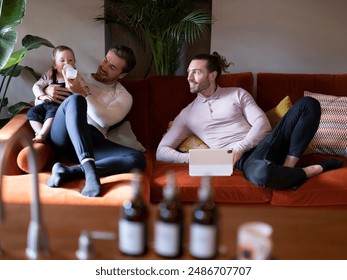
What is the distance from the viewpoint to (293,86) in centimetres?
286

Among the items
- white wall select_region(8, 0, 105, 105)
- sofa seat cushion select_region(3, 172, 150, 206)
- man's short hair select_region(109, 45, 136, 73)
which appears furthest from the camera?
white wall select_region(8, 0, 105, 105)

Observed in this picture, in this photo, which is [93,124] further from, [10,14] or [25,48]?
[10,14]

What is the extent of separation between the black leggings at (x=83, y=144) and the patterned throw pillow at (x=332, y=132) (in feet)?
3.55

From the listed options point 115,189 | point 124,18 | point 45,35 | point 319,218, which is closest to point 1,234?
point 115,189

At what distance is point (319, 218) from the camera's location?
1.42 meters

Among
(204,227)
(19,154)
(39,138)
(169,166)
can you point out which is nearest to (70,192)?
(19,154)

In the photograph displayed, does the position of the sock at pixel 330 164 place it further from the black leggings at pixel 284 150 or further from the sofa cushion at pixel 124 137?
the sofa cushion at pixel 124 137

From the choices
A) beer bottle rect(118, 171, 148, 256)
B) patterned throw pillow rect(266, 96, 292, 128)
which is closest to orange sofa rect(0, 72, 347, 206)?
patterned throw pillow rect(266, 96, 292, 128)

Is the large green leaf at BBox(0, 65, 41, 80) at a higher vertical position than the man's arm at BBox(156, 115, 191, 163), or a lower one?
higher

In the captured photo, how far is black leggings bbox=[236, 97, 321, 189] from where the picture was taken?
7.02 feet

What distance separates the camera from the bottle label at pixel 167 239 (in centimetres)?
104

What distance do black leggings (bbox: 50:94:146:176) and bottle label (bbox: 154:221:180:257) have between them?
3.60 ft

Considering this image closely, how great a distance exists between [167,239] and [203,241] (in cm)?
9

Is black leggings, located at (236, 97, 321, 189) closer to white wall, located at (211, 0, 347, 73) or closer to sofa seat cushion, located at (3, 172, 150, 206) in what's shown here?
sofa seat cushion, located at (3, 172, 150, 206)
